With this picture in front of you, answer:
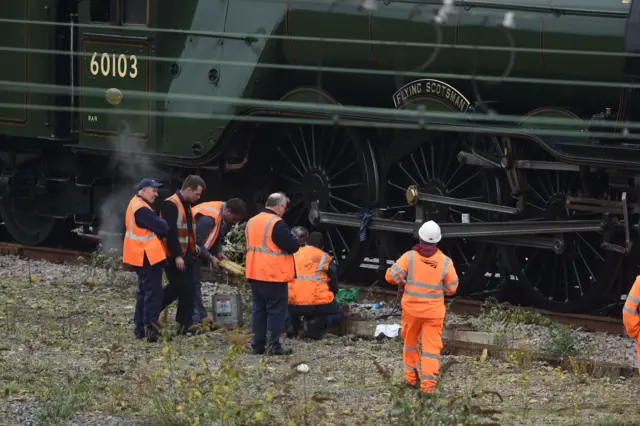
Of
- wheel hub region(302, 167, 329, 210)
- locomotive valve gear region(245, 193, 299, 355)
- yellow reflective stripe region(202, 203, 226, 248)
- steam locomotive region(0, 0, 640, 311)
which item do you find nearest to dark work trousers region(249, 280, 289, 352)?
locomotive valve gear region(245, 193, 299, 355)

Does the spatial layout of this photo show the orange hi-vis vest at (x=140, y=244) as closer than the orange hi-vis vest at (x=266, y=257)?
No

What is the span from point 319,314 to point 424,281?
2370 mm

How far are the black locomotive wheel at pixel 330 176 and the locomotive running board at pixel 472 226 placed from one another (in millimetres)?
217

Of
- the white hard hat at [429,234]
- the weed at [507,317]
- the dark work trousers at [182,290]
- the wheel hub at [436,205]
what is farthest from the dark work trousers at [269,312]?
the wheel hub at [436,205]

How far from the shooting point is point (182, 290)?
11.7 meters

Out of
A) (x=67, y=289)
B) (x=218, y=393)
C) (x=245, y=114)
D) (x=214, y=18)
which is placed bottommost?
(x=67, y=289)

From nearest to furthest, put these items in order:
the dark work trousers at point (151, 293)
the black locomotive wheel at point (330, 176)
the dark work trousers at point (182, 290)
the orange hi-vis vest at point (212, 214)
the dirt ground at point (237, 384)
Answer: the dirt ground at point (237, 384), the dark work trousers at point (151, 293), the dark work trousers at point (182, 290), the orange hi-vis vest at point (212, 214), the black locomotive wheel at point (330, 176)

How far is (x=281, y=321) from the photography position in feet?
36.2

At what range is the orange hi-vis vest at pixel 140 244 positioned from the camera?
1134 cm

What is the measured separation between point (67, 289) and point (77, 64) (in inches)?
115

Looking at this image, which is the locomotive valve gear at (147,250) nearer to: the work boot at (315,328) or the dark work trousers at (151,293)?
the dark work trousers at (151,293)

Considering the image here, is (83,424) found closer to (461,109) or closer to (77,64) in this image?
(461,109)

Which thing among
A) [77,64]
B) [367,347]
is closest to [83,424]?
[367,347]

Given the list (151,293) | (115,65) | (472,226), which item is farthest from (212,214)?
(115,65)
